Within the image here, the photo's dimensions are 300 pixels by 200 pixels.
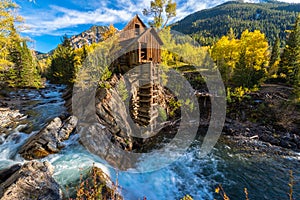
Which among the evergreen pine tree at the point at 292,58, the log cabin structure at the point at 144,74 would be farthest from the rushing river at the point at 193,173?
the evergreen pine tree at the point at 292,58

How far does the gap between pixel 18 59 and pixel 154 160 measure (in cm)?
3187

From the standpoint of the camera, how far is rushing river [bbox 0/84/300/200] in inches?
318

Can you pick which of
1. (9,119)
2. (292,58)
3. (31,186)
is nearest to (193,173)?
(31,186)

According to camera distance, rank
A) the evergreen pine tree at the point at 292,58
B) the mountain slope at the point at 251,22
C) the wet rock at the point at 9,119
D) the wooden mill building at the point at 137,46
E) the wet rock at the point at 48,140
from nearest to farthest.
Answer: the wet rock at the point at 48,140 < the wet rock at the point at 9,119 < the wooden mill building at the point at 137,46 < the evergreen pine tree at the point at 292,58 < the mountain slope at the point at 251,22

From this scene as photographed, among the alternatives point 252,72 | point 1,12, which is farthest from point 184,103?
point 1,12

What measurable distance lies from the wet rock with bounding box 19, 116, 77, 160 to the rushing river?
0.38 metres

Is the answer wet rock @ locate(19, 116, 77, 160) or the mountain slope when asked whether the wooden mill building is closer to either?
wet rock @ locate(19, 116, 77, 160)

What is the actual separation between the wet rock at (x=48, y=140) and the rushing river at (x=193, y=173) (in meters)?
0.38

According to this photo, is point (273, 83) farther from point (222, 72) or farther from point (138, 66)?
point (138, 66)

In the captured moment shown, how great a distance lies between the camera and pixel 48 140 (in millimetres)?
9391

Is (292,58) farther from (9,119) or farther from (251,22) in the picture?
(251,22)

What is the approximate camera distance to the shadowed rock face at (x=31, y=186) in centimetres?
462

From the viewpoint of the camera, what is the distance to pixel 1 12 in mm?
13414

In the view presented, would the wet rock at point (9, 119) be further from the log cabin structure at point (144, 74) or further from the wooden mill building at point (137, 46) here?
the wooden mill building at point (137, 46)
